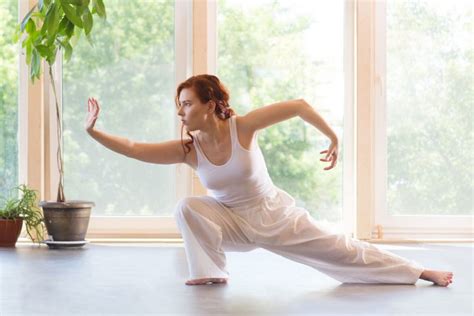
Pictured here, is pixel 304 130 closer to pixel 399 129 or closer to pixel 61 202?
pixel 399 129

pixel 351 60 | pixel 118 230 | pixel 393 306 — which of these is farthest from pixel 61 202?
pixel 393 306

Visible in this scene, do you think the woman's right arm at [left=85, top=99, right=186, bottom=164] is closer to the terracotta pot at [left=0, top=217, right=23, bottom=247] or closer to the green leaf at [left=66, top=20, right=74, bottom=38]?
the green leaf at [left=66, top=20, right=74, bottom=38]

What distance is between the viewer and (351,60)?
5777mm

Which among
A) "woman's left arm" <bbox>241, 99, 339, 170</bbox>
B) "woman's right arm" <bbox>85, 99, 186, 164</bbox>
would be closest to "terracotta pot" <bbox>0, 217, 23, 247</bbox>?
"woman's right arm" <bbox>85, 99, 186, 164</bbox>

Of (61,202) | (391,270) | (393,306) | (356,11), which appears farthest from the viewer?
(356,11)

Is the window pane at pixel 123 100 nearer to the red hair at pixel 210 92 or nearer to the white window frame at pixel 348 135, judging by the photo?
the white window frame at pixel 348 135

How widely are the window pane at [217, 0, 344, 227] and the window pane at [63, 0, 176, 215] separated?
40 cm

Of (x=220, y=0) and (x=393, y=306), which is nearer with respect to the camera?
(x=393, y=306)

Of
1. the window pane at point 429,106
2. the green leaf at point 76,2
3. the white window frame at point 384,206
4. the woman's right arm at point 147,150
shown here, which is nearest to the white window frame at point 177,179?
the green leaf at point 76,2

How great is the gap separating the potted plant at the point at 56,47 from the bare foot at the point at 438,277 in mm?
2395

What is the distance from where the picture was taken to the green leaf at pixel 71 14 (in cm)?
495

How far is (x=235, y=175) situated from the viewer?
359 cm

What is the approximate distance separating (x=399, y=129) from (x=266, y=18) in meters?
1.10

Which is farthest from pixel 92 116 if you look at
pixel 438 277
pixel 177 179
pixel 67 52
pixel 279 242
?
pixel 177 179
